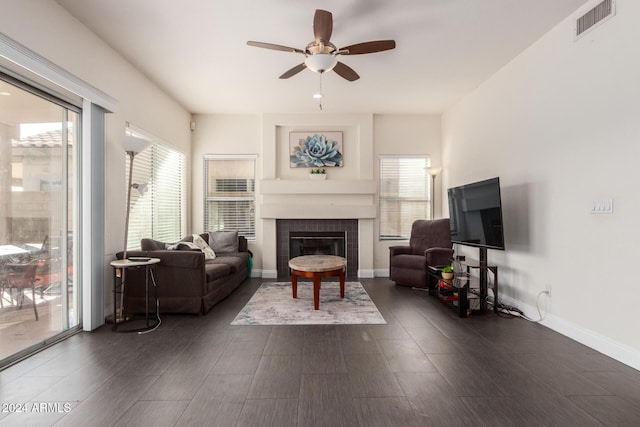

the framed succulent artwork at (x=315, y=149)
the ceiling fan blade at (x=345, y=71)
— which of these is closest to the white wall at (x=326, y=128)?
the framed succulent artwork at (x=315, y=149)

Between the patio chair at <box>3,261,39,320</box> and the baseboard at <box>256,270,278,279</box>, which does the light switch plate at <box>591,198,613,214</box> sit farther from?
the patio chair at <box>3,261,39,320</box>

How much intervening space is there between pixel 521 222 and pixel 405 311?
5.55 feet

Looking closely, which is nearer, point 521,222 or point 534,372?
point 534,372

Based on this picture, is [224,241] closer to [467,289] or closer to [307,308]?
[307,308]

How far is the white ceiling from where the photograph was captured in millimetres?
2789

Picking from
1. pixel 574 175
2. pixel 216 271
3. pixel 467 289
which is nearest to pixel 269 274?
pixel 216 271

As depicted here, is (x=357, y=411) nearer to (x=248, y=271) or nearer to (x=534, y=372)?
(x=534, y=372)

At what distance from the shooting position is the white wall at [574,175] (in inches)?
96.2

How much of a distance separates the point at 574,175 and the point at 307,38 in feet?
9.62

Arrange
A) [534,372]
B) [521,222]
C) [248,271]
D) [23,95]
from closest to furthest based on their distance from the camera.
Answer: [534,372] → [23,95] → [521,222] → [248,271]

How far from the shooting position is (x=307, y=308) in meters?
3.83

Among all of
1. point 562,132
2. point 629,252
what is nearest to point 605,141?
point 562,132

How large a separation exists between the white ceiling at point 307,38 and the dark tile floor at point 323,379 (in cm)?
299

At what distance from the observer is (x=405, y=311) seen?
3740mm
